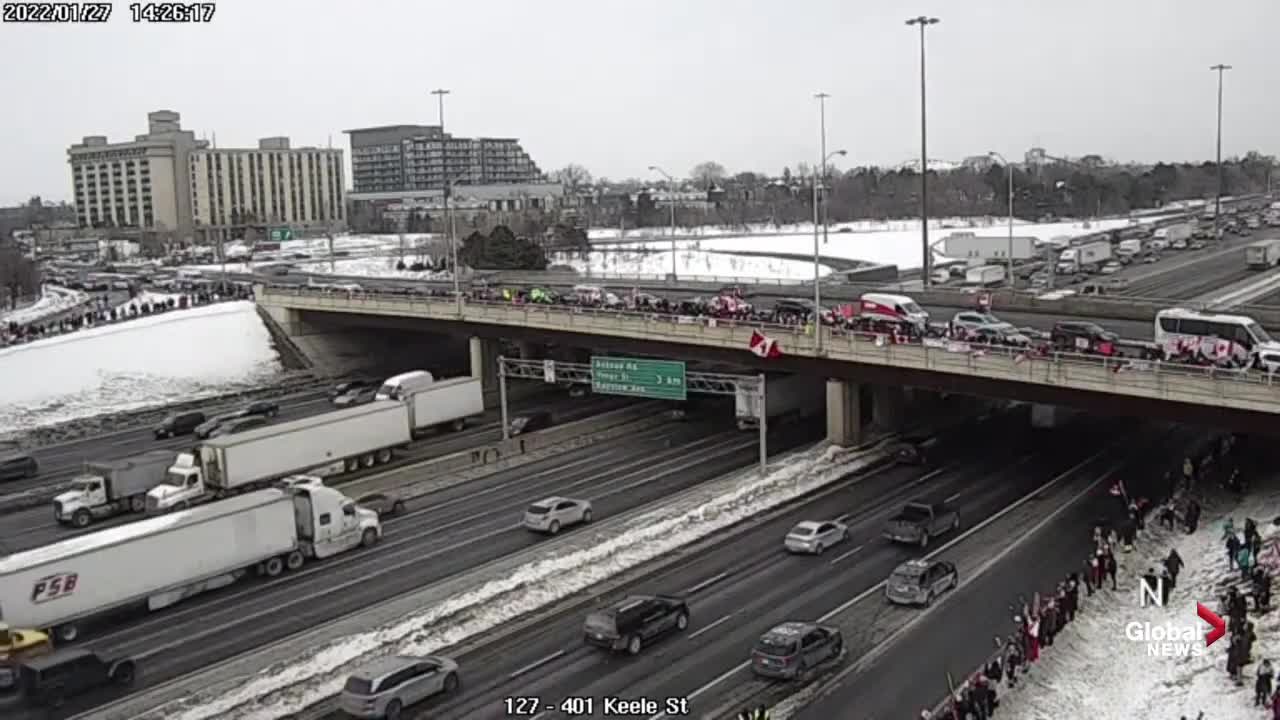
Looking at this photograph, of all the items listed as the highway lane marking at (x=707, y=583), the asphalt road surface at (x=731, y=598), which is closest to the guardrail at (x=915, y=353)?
the asphalt road surface at (x=731, y=598)

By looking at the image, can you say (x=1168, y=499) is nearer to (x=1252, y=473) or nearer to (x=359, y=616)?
(x=1252, y=473)

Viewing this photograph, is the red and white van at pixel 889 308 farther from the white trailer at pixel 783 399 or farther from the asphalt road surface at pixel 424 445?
the asphalt road surface at pixel 424 445

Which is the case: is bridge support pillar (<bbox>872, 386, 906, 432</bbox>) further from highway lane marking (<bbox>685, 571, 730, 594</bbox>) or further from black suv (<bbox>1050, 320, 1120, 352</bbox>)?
highway lane marking (<bbox>685, 571, 730, 594</bbox>)

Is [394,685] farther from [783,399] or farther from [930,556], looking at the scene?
[783,399]

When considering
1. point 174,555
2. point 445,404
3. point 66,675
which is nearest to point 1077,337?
point 445,404

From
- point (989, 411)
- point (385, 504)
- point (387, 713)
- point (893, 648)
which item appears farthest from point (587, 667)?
point (989, 411)

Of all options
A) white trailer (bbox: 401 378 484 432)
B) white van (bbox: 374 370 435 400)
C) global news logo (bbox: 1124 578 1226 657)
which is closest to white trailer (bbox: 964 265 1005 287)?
white trailer (bbox: 401 378 484 432)
